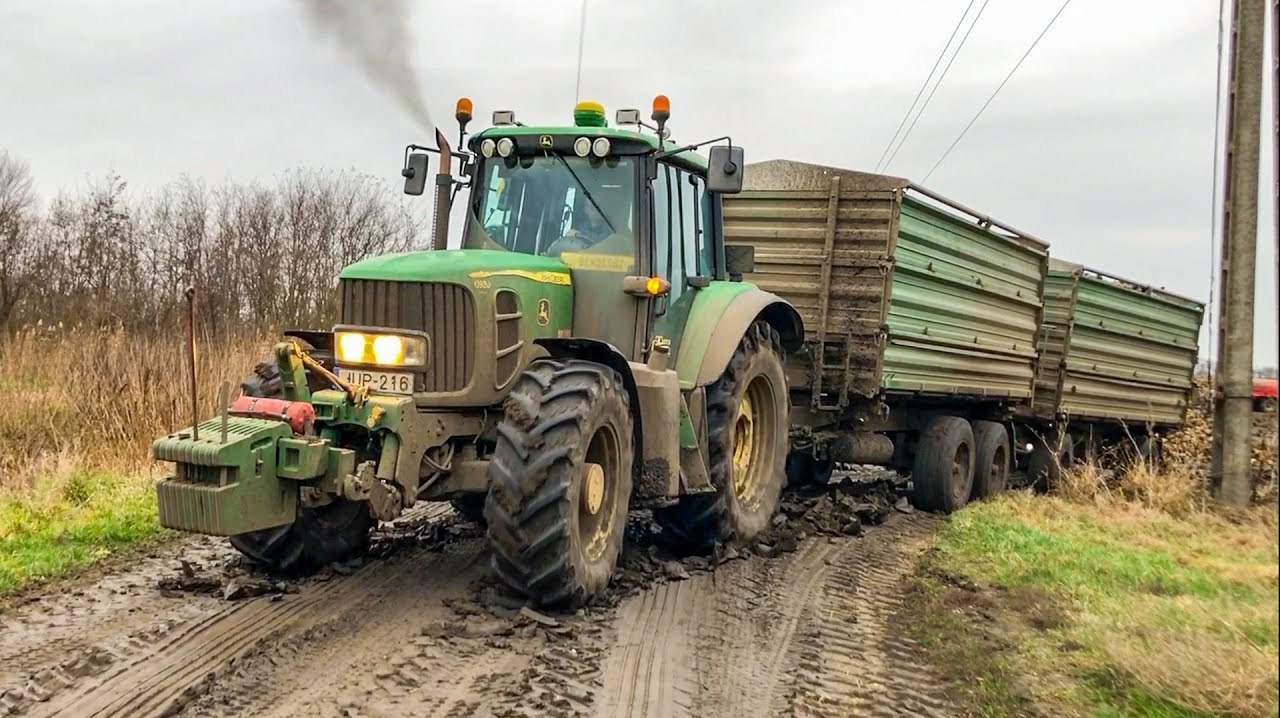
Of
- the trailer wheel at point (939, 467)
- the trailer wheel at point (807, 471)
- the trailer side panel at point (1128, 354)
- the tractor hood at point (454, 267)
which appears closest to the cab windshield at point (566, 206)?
the tractor hood at point (454, 267)

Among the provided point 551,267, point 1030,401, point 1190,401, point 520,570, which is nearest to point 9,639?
point 520,570

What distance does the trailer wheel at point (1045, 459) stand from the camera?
1348 centimetres

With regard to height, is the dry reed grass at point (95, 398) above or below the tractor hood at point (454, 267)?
below

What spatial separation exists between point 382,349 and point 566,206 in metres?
1.55

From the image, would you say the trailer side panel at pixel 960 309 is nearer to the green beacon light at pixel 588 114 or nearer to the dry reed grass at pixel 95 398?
the green beacon light at pixel 588 114

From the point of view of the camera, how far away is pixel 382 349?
594cm

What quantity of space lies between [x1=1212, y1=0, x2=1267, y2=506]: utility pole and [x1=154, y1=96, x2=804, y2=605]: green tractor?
2.94 metres

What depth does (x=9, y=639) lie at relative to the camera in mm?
5062

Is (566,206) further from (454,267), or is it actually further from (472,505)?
(472,505)

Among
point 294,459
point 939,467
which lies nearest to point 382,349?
point 294,459

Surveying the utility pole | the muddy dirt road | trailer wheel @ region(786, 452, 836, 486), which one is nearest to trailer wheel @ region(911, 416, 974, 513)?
trailer wheel @ region(786, 452, 836, 486)

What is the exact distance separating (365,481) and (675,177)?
117 inches

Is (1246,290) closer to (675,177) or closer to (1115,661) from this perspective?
(1115,661)

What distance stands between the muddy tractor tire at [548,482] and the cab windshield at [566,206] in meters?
1.21
